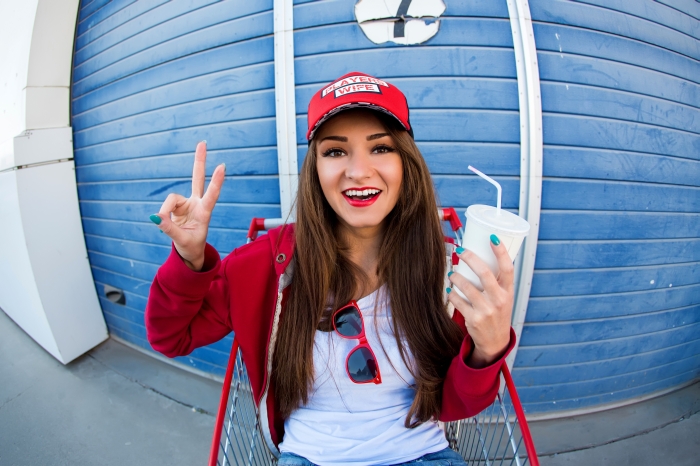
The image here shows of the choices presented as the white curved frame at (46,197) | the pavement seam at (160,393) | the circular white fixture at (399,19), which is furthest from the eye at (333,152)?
the white curved frame at (46,197)

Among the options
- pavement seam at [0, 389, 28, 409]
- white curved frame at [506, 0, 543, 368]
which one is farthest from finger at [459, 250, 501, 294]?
pavement seam at [0, 389, 28, 409]

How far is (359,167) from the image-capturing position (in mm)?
1226

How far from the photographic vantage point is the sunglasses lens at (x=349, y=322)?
1.29 meters

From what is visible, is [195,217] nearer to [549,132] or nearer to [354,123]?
[354,123]

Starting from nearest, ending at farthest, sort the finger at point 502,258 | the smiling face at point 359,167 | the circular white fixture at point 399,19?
1. the finger at point 502,258
2. the smiling face at point 359,167
3. the circular white fixture at point 399,19

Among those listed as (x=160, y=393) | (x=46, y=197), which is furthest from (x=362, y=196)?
(x=46, y=197)

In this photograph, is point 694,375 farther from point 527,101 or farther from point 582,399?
point 527,101

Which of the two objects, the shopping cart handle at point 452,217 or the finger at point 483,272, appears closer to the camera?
the finger at point 483,272

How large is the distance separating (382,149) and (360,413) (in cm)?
103

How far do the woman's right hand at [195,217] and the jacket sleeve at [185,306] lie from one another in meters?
0.04

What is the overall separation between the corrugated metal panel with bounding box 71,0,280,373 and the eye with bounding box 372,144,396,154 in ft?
4.48

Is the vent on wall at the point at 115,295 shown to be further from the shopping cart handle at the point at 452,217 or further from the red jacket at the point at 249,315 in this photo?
the shopping cart handle at the point at 452,217

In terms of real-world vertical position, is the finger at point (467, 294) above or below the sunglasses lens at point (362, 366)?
above

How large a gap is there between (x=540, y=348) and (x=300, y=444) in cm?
208
